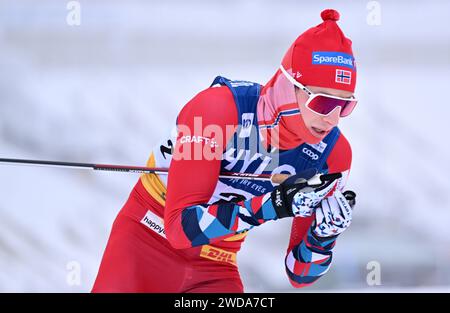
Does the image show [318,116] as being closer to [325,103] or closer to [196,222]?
[325,103]

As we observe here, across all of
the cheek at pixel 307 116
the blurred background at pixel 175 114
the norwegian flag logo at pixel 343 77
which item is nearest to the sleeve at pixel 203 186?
the cheek at pixel 307 116

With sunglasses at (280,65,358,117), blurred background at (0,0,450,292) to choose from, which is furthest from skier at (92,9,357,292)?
blurred background at (0,0,450,292)

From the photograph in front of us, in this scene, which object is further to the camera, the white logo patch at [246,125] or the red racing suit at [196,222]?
the white logo patch at [246,125]

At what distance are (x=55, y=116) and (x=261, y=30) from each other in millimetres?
1018

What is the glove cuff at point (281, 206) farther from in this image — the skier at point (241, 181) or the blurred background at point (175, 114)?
the blurred background at point (175, 114)

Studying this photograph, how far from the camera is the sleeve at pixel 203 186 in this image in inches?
88.3

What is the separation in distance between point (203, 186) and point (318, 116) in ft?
1.26

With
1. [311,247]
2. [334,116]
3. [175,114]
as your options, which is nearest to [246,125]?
[334,116]

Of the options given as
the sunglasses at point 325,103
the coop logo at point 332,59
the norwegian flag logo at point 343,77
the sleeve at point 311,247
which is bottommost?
the sleeve at point 311,247

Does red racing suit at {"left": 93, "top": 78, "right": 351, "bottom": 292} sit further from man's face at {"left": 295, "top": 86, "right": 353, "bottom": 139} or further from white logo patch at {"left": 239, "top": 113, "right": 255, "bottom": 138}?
man's face at {"left": 295, "top": 86, "right": 353, "bottom": 139}

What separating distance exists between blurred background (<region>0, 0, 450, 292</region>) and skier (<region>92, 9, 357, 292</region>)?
938 mm
